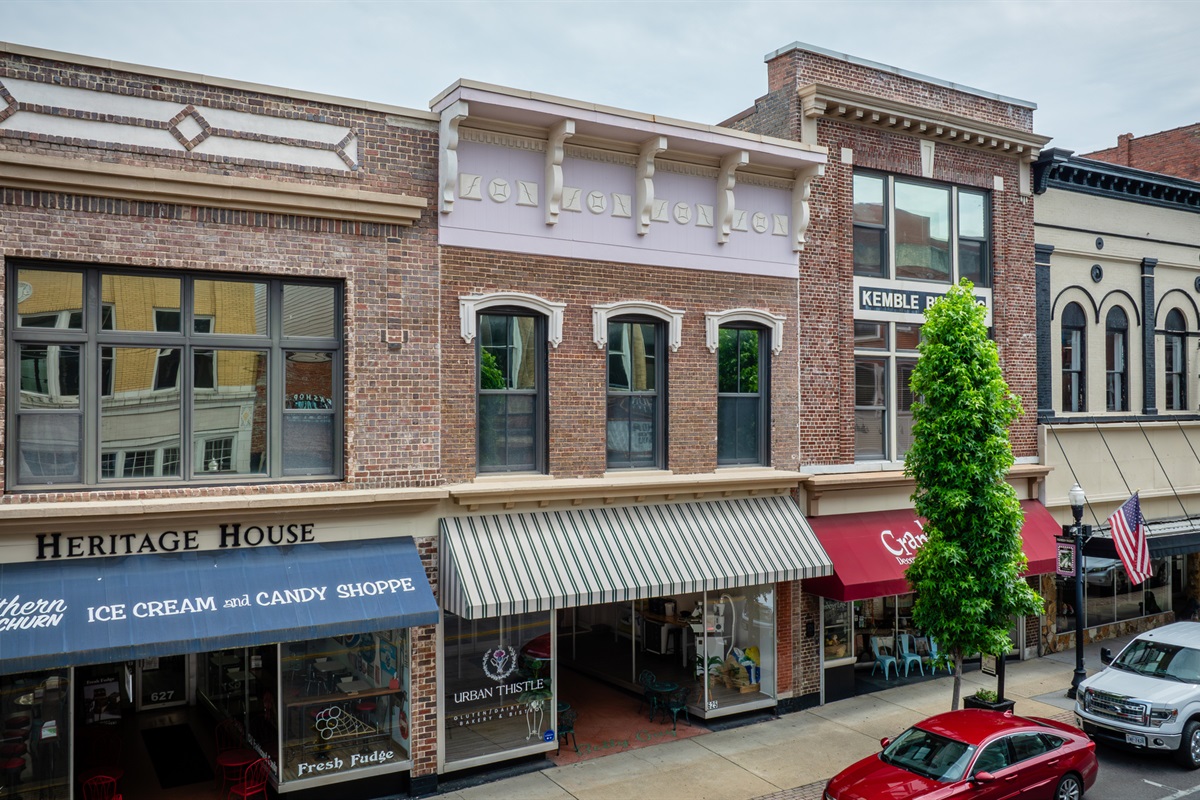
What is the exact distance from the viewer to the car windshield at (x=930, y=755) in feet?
36.6

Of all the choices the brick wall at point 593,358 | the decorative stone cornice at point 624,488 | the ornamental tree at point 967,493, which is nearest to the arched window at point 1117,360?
the ornamental tree at point 967,493

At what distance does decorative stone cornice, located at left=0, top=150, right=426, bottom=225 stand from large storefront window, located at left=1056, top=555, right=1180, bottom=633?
17.7m

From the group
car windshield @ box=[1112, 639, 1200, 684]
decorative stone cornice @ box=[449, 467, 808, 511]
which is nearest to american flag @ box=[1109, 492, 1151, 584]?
car windshield @ box=[1112, 639, 1200, 684]

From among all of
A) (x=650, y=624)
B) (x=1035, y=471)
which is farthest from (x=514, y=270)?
(x=1035, y=471)

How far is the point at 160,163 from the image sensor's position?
448 inches

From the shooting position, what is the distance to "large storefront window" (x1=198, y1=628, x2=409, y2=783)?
12258 millimetres

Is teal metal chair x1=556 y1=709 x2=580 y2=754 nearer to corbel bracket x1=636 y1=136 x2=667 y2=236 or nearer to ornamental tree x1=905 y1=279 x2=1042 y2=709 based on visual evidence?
ornamental tree x1=905 y1=279 x2=1042 y2=709

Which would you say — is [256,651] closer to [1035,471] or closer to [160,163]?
[160,163]

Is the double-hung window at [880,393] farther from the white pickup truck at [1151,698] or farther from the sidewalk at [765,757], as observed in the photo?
the white pickup truck at [1151,698]

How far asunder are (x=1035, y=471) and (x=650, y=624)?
8.97m

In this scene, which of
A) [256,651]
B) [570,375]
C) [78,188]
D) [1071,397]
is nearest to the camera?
[78,188]

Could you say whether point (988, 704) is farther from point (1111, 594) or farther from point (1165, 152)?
point (1165, 152)

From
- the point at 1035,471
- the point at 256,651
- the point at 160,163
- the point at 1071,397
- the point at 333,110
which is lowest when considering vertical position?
the point at 256,651

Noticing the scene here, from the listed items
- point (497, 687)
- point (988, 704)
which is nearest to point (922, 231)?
point (988, 704)
